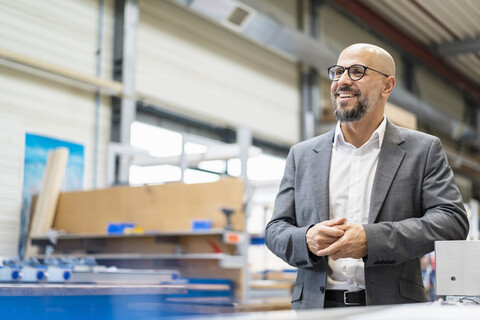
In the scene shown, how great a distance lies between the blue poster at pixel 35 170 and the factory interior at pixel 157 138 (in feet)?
0.04

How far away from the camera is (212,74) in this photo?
283 inches

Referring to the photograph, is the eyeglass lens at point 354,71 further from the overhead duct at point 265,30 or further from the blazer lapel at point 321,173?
the overhead duct at point 265,30

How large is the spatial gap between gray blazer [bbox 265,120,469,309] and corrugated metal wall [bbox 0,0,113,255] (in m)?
4.17

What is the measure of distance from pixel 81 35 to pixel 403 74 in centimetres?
642

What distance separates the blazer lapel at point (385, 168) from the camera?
1638mm

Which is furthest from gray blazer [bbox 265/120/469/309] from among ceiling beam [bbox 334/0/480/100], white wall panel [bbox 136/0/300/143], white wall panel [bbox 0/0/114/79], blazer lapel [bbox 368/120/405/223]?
ceiling beam [bbox 334/0/480/100]

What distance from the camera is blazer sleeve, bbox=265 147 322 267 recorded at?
5.29 ft

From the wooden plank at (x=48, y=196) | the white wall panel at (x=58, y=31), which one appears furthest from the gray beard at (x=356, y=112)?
the white wall panel at (x=58, y=31)

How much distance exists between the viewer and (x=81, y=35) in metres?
5.97

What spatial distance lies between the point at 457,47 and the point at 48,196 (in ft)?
22.7

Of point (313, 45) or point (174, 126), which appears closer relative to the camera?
point (174, 126)

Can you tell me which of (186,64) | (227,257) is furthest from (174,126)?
(227,257)

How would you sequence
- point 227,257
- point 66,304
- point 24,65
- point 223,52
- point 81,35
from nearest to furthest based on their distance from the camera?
point 66,304 → point 227,257 → point 24,65 → point 81,35 → point 223,52

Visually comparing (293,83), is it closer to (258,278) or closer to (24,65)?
(258,278)
